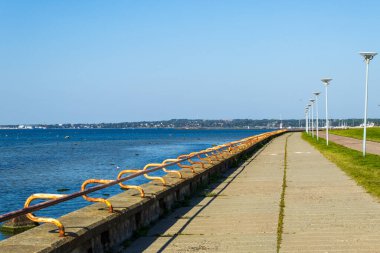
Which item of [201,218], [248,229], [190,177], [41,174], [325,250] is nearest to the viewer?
[325,250]

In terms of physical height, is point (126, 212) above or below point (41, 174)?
above

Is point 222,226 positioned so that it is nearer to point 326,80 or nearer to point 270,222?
point 270,222

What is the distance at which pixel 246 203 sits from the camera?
1304 cm

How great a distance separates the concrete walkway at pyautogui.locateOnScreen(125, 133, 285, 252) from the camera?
27.5 ft

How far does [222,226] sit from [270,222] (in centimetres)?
104

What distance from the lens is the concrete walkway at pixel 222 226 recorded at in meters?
8.38

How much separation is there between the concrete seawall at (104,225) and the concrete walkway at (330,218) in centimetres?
266

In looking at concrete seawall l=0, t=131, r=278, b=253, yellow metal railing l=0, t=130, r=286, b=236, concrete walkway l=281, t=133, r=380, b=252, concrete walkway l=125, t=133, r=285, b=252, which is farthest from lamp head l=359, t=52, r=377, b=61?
concrete seawall l=0, t=131, r=278, b=253

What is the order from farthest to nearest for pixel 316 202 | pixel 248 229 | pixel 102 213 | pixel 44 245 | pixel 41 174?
pixel 41 174
pixel 316 202
pixel 248 229
pixel 102 213
pixel 44 245

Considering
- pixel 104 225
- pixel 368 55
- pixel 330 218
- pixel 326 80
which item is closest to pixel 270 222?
pixel 330 218

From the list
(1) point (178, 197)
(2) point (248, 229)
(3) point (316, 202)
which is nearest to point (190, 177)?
(1) point (178, 197)

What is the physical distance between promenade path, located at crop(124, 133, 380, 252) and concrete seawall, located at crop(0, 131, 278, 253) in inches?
11.5

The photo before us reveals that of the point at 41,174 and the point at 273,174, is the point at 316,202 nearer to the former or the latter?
the point at 273,174

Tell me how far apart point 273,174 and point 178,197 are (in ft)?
28.8
